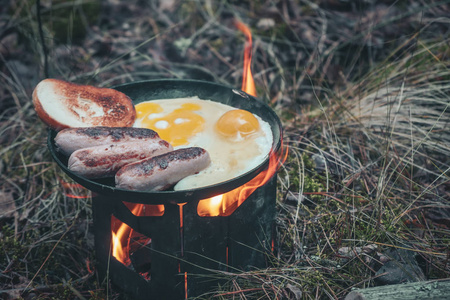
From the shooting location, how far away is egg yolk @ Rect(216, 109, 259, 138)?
273 centimetres

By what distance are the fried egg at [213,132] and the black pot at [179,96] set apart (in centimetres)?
10

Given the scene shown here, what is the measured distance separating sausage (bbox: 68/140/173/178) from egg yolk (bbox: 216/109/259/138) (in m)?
0.51

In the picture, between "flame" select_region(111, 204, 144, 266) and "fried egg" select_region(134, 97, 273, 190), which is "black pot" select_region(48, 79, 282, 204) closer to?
"fried egg" select_region(134, 97, 273, 190)

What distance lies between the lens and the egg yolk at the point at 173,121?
9.08ft

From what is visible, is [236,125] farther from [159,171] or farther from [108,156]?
[108,156]

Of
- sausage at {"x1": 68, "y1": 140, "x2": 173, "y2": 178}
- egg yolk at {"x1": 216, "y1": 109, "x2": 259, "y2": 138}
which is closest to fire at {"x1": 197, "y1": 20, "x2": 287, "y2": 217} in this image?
egg yolk at {"x1": 216, "y1": 109, "x2": 259, "y2": 138}

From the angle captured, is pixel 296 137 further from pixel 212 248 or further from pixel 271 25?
pixel 271 25

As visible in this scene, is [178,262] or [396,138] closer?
[178,262]

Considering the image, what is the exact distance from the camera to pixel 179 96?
331 centimetres

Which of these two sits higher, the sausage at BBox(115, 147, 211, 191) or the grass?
the sausage at BBox(115, 147, 211, 191)

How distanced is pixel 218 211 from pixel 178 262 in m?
0.44

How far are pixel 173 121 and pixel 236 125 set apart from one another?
0.51m

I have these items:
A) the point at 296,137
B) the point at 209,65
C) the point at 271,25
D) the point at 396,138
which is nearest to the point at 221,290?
the point at 296,137

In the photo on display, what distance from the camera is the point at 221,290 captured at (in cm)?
269
